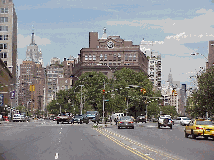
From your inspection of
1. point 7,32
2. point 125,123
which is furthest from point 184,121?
point 7,32

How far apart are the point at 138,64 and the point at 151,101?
Answer: 35.2 meters

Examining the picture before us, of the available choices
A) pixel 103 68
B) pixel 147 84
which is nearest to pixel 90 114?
pixel 147 84

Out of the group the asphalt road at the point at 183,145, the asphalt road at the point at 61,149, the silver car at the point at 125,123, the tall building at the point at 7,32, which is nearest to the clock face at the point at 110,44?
the tall building at the point at 7,32

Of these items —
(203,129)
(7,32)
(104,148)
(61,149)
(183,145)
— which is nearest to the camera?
(61,149)

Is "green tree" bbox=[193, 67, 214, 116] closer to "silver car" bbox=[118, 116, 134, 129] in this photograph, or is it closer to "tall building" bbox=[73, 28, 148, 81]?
"silver car" bbox=[118, 116, 134, 129]

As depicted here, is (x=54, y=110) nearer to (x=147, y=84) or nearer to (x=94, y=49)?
(x=94, y=49)

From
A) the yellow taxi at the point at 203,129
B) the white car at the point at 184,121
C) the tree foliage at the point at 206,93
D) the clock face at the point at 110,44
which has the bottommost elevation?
the white car at the point at 184,121

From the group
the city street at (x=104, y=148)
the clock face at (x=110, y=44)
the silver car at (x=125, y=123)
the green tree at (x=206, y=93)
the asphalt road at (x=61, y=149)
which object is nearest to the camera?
the asphalt road at (x=61, y=149)

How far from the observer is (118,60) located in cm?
15925

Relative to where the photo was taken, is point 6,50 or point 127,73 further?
point 6,50

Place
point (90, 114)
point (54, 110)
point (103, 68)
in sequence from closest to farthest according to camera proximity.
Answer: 1. point (90, 114)
2. point (103, 68)
3. point (54, 110)

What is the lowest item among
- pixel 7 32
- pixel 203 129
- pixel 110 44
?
pixel 203 129

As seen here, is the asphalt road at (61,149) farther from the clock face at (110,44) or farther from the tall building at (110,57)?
the clock face at (110,44)

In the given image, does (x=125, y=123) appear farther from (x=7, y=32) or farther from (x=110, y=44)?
(x=7, y=32)
